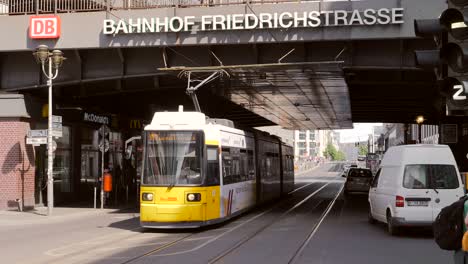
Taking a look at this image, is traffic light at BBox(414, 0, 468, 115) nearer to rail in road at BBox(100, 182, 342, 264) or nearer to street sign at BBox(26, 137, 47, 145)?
rail in road at BBox(100, 182, 342, 264)

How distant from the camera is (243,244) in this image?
44.4ft

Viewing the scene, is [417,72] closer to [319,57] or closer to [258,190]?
[319,57]

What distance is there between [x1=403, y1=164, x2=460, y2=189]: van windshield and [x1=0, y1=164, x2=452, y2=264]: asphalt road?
51.0 inches

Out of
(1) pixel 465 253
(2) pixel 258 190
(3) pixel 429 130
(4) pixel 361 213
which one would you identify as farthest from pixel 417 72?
(3) pixel 429 130

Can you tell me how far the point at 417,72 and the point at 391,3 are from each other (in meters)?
3.63

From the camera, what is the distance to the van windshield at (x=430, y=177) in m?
15.0

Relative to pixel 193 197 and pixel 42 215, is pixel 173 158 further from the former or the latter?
pixel 42 215

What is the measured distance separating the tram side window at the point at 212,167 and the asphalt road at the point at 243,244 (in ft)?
4.43

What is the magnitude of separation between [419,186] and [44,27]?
13.6 m

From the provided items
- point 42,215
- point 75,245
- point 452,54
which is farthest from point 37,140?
point 452,54

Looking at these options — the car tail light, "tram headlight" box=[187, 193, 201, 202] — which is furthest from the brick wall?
the car tail light

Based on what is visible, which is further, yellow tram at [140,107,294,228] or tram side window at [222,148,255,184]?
tram side window at [222,148,255,184]

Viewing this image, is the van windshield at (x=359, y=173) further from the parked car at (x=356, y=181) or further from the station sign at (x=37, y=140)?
the station sign at (x=37, y=140)

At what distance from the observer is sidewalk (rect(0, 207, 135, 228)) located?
63.0 feet
